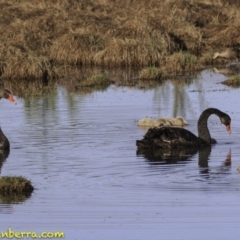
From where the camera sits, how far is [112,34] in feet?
124

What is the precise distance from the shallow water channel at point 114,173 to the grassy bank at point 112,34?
21.1 ft

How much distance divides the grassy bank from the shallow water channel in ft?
21.1

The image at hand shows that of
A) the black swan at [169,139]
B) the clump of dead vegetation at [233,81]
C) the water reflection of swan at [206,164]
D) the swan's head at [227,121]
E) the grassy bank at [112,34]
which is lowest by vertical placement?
the water reflection of swan at [206,164]

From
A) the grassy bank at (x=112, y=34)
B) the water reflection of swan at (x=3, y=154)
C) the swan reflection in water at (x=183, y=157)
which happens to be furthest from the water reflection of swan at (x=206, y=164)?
the grassy bank at (x=112, y=34)

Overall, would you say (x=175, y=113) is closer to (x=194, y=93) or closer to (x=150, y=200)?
(x=194, y=93)

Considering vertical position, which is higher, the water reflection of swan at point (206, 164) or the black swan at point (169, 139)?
the black swan at point (169, 139)

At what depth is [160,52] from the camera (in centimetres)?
3528

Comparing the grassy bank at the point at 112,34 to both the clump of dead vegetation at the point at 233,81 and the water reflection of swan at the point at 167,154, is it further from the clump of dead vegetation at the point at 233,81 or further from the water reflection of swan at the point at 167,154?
the water reflection of swan at the point at 167,154

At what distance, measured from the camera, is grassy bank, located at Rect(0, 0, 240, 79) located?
1329 inches

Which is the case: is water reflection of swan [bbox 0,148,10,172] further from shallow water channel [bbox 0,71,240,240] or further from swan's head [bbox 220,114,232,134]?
swan's head [bbox 220,114,232,134]

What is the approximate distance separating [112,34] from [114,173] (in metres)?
21.6

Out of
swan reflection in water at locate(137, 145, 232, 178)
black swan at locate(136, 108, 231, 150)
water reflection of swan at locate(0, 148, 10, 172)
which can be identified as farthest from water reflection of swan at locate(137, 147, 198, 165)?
water reflection of swan at locate(0, 148, 10, 172)

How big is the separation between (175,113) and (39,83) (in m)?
8.30

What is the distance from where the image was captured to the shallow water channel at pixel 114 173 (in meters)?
12.9
